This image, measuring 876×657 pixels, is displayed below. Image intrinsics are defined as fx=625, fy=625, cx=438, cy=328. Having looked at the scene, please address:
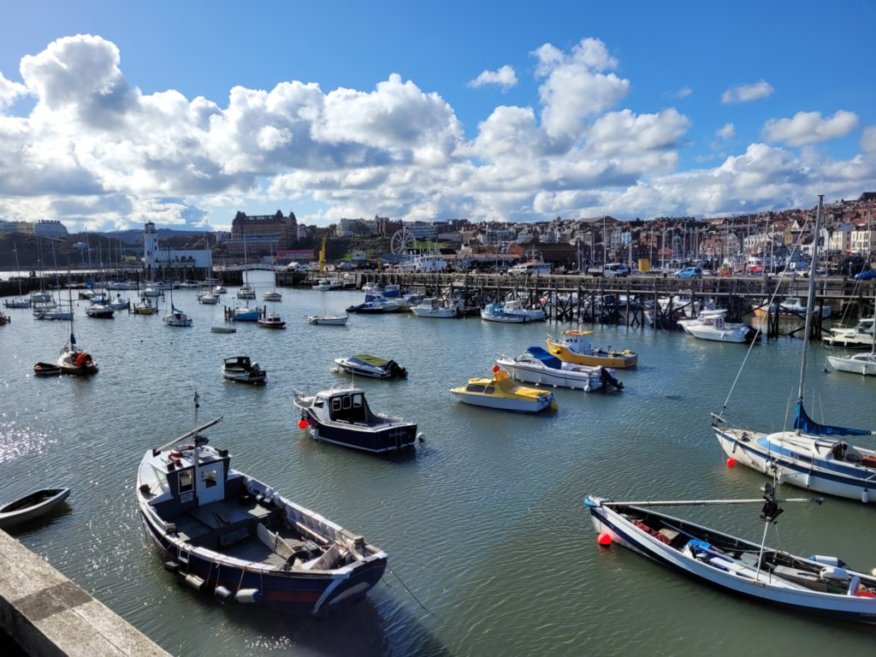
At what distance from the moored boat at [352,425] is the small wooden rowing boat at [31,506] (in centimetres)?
890

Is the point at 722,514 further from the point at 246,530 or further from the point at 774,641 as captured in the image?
the point at 246,530

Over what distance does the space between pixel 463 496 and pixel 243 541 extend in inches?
288

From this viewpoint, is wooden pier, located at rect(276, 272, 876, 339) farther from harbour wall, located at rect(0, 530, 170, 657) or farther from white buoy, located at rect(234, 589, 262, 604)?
harbour wall, located at rect(0, 530, 170, 657)

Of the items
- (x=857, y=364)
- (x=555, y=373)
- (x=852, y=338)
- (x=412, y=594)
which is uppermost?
(x=852, y=338)

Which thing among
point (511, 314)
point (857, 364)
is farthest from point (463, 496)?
point (511, 314)

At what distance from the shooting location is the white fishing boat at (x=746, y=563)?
13.0 m

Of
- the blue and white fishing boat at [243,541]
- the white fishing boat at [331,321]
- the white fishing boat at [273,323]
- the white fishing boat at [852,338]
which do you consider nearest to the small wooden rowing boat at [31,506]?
the blue and white fishing boat at [243,541]

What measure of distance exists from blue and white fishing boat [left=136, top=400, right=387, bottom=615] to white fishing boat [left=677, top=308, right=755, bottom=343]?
A: 43.6 meters

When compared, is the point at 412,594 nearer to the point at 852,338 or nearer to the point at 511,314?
the point at 852,338

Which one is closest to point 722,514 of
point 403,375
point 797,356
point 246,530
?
point 246,530

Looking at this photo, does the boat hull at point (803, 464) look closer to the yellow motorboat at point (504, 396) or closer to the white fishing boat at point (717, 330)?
the yellow motorboat at point (504, 396)

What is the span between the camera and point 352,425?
24.4 meters

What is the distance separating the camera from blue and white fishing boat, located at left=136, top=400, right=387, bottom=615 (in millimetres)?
12711

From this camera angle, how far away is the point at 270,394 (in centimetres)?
3403
